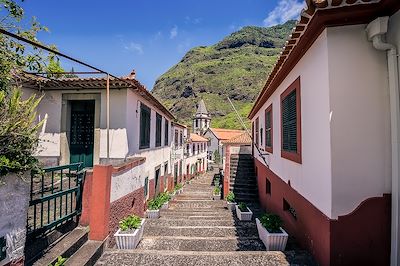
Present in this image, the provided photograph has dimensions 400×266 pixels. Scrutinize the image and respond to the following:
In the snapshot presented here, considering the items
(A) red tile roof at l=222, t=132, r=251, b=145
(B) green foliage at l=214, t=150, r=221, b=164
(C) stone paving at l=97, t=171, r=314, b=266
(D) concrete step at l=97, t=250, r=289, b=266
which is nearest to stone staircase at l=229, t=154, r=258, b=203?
(A) red tile roof at l=222, t=132, r=251, b=145

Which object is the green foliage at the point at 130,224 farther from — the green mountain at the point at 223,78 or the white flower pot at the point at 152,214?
the green mountain at the point at 223,78

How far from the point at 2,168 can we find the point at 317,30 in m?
4.87

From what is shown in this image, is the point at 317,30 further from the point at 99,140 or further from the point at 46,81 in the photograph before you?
the point at 46,81

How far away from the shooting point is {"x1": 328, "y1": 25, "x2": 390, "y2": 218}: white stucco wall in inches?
137

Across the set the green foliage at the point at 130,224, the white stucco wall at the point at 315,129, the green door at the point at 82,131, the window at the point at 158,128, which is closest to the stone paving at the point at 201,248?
the green foliage at the point at 130,224

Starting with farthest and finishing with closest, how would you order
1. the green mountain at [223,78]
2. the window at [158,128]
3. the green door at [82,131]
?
the green mountain at [223,78], the window at [158,128], the green door at [82,131]

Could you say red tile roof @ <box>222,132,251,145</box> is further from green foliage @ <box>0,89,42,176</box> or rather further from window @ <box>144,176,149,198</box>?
green foliage @ <box>0,89,42,176</box>

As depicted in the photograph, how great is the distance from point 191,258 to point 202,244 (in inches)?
50.3

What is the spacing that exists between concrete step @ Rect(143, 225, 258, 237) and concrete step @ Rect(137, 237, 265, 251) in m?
0.58

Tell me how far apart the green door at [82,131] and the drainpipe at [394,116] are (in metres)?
8.72

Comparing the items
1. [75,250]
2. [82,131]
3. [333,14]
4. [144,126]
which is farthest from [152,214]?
[333,14]

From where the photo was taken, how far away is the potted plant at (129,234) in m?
5.43

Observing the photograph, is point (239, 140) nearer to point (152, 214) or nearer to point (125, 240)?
point (152, 214)

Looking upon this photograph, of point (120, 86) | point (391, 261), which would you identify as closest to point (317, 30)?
point (391, 261)
